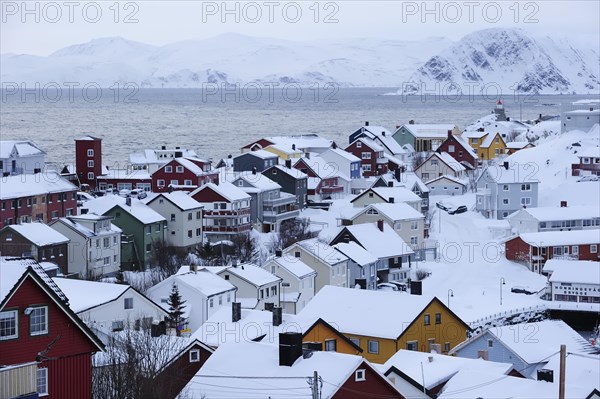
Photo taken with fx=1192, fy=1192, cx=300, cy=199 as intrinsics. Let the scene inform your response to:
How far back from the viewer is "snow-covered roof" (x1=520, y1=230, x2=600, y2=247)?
1457 inches

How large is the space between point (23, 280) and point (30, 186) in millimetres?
27642

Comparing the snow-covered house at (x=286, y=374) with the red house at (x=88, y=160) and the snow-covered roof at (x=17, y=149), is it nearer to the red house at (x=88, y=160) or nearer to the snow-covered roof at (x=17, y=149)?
the snow-covered roof at (x=17, y=149)

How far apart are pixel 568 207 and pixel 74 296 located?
25.1m

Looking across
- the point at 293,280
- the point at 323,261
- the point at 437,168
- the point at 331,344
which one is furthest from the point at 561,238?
the point at 331,344

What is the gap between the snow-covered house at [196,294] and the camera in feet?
81.1

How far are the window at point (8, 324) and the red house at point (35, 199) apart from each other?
25.2m

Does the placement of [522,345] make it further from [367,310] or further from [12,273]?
[12,273]

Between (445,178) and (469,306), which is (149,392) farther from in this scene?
(445,178)

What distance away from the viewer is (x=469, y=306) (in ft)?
97.2

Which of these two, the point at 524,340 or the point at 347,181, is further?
the point at 347,181

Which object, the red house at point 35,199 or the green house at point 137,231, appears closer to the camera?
the green house at point 137,231

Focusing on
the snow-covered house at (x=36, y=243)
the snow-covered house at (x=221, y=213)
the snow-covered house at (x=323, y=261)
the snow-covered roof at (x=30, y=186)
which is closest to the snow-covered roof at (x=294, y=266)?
the snow-covered house at (x=323, y=261)

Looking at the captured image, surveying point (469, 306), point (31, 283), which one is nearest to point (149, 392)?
point (31, 283)

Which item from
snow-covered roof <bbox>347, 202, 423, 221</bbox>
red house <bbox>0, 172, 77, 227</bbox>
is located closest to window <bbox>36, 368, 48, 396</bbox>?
red house <bbox>0, 172, 77, 227</bbox>
